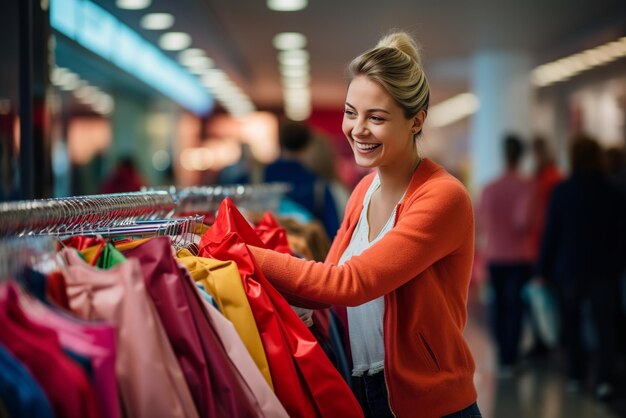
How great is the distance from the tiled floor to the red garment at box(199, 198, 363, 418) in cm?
383

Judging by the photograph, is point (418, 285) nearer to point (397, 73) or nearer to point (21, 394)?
point (397, 73)

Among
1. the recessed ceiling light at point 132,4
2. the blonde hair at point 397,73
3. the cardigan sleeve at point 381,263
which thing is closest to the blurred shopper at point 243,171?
the recessed ceiling light at point 132,4

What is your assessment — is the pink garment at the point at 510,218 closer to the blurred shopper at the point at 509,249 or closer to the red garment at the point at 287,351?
the blurred shopper at the point at 509,249

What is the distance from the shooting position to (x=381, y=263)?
2131 mm

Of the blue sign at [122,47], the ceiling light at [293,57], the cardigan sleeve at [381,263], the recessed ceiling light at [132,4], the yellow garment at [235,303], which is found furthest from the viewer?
the ceiling light at [293,57]

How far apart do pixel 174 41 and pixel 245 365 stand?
338 inches

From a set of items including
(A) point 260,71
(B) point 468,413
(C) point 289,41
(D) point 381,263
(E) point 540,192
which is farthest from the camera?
(A) point 260,71

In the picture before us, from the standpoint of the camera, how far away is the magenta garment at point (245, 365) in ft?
6.04

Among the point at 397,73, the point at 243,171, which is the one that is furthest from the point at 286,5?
the point at 397,73

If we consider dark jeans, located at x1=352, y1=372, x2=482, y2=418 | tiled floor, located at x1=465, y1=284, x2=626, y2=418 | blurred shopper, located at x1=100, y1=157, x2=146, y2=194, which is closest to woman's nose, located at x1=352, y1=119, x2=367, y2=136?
dark jeans, located at x1=352, y1=372, x2=482, y2=418

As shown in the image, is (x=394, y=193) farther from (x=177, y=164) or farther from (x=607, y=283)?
(x=177, y=164)

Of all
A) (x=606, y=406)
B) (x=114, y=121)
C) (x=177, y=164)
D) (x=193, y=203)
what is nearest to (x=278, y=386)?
(x=193, y=203)

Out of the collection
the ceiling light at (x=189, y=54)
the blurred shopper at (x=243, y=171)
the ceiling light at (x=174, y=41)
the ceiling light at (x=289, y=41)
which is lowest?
the blurred shopper at (x=243, y=171)

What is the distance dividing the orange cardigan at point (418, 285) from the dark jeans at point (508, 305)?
527cm
